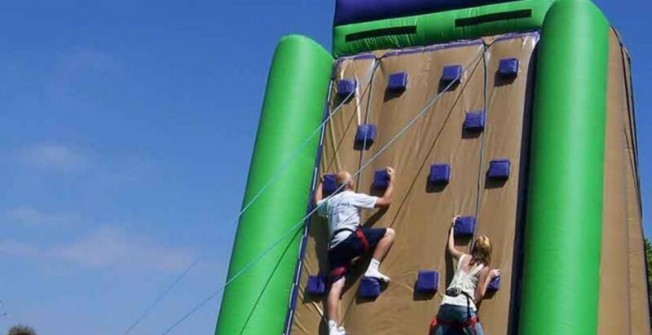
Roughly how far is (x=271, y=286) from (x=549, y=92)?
2270mm

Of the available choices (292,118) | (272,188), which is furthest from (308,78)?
(272,188)

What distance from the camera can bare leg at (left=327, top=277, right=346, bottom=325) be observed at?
256 inches

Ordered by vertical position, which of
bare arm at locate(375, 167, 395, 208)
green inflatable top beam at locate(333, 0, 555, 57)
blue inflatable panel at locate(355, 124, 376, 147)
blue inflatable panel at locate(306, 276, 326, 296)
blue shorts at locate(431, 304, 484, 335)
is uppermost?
green inflatable top beam at locate(333, 0, 555, 57)

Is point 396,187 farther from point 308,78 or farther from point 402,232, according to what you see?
point 308,78

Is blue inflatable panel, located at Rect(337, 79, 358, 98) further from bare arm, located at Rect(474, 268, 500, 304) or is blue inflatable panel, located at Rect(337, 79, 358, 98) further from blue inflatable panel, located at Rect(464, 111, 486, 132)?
bare arm, located at Rect(474, 268, 500, 304)

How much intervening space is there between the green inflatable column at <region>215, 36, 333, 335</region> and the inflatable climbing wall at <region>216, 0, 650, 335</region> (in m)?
0.01

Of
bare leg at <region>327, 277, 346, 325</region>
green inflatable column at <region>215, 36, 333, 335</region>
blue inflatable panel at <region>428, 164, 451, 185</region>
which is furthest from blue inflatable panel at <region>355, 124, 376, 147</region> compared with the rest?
bare leg at <region>327, 277, 346, 325</region>

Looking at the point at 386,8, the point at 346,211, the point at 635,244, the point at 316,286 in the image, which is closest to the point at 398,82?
the point at 386,8

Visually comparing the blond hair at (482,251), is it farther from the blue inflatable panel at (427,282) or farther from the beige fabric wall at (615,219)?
the beige fabric wall at (615,219)

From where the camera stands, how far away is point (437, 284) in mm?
6246

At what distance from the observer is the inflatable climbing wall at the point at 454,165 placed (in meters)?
5.96

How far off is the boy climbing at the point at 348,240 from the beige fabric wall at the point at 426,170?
0.07m

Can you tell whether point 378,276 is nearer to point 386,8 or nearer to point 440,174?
point 440,174

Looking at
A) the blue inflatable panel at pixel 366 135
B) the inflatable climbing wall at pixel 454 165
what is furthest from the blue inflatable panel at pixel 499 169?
the blue inflatable panel at pixel 366 135
